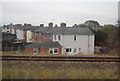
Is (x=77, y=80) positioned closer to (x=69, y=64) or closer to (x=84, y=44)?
(x=69, y=64)

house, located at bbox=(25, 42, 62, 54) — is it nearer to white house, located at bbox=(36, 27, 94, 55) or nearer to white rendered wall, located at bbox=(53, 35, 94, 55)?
white house, located at bbox=(36, 27, 94, 55)

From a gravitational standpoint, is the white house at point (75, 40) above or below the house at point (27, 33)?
below

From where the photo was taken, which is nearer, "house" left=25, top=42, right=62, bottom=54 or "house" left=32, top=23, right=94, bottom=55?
"house" left=25, top=42, right=62, bottom=54

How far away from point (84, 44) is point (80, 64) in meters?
17.3

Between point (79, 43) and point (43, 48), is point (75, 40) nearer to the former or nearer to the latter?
point (79, 43)

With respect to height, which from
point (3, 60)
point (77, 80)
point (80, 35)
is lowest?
point (77, 80)

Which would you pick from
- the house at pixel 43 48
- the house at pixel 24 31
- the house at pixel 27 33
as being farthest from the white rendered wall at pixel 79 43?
the house at pixel 27 33

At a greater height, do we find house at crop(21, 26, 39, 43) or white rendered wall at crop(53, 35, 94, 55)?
house at crop(21, 26, 39, 43)

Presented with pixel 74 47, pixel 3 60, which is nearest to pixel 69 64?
pixel 3 60

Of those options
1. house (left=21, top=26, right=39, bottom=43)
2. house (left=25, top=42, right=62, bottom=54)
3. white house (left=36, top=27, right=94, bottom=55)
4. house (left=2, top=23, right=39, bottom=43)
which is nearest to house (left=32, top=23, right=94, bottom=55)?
white house (left=36, top=27, right=94, bottom=55)

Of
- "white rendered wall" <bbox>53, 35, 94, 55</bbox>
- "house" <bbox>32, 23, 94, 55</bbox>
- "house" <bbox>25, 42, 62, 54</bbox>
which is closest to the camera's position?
"house" <bbox>25, 42, 62, 54</bbox>

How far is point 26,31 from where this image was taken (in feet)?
137

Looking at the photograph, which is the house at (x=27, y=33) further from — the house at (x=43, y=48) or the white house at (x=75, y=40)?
the house at (x=43, y=48)

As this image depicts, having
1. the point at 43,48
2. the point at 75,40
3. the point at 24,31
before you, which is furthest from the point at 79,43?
the point at 24,31
